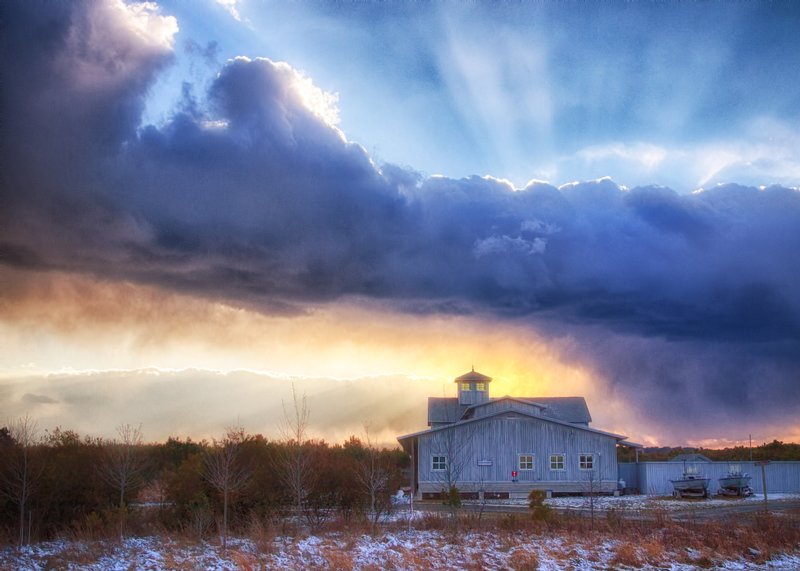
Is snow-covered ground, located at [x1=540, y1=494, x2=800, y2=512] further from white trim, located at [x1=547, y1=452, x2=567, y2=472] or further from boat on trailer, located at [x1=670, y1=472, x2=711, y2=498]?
white trim, located at [x1=547, y1=452, x2=567, y2=472]

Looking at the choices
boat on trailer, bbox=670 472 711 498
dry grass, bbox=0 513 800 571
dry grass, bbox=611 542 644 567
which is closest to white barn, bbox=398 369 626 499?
boat on trailer, bbox=670 472 711 498

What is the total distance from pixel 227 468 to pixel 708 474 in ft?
128

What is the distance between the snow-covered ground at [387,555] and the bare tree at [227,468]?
7.56 feet

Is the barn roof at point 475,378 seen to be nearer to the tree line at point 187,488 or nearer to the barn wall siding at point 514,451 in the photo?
the barn wall siding at point 514,451

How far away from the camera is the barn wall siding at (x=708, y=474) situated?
52094mm

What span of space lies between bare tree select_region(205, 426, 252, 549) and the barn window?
2602 cm

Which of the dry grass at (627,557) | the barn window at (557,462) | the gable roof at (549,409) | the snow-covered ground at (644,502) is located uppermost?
the gable roof at (549,409)

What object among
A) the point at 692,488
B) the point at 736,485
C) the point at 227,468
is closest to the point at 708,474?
the point at 736,485

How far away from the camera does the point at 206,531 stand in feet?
88.6

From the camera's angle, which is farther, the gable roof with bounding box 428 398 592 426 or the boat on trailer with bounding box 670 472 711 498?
the gable roof with bounding box 428 398 592 426

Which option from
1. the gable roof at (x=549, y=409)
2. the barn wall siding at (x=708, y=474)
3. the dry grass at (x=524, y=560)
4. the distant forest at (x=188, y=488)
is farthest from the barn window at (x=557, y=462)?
the dry grass at (x=524, y=560)

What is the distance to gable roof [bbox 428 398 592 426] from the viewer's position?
2399 inches

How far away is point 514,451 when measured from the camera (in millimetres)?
49781

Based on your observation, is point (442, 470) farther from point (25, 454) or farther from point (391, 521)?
point (25, 454)
